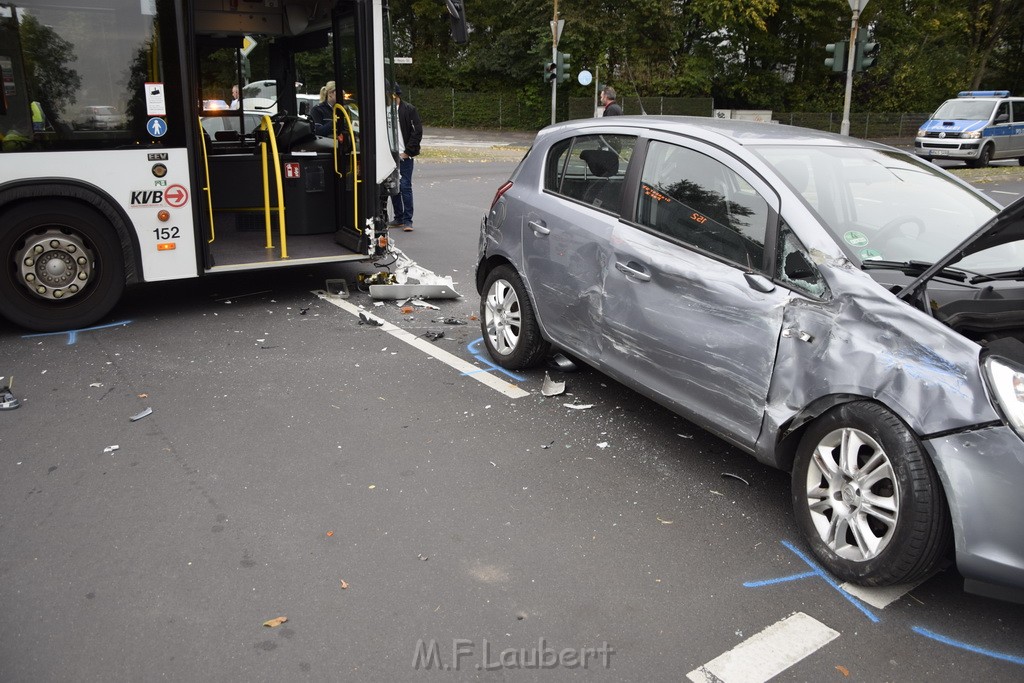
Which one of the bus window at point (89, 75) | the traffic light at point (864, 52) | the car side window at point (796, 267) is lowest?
the car side window at point (796, 267)

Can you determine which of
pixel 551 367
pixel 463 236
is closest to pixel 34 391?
pixel 551 367

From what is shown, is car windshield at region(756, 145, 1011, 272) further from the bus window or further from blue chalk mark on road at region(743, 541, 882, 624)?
the bus window

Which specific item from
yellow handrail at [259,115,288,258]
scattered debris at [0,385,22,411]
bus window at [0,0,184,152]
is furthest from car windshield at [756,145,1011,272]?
yellow handrail at [259,115,288,258]

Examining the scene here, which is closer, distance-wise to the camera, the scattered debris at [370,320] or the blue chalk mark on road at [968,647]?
the blue chalk mark on road at [968,647]

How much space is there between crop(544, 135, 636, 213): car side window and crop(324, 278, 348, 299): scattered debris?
3416mm

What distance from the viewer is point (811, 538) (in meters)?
3.70

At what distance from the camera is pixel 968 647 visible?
317 cm

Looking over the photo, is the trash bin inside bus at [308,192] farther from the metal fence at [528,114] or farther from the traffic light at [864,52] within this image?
the metal fence at [528,114]

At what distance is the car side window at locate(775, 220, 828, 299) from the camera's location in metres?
3.75

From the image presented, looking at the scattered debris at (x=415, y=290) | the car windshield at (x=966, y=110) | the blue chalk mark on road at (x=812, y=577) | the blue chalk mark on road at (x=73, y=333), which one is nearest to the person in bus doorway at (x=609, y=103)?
the scattered debris at (x=415, y=290)

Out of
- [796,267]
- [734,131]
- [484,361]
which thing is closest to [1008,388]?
[796,267]

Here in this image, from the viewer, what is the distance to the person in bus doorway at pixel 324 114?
9609mm

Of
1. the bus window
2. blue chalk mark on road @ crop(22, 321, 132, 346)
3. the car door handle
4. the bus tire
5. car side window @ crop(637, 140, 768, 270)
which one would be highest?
the bus window

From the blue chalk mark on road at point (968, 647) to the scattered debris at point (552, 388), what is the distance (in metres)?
2.86
